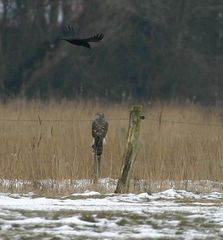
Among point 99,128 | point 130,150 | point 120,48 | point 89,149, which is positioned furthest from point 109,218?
point 120,48

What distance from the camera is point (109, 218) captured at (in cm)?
805

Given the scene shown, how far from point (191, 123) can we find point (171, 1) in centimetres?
1625

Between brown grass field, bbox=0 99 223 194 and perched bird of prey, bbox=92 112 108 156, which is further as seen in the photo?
brown grass field, bbox=0 99 223 194

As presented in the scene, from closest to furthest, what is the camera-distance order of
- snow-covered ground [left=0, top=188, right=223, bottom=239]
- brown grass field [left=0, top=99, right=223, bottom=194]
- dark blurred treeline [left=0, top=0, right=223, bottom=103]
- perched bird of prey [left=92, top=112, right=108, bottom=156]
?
snow-covered ground [left=0, top=188, right=223, bottom=239], perched bird of prey [left=92, top=112, right=108, bottom=156], brown grass field [left=0, top=99, right=223, bottom=194], dark blurred treeline [left=0, top=0, right=223, bottom=103]

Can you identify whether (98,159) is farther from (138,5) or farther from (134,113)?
(138,5)

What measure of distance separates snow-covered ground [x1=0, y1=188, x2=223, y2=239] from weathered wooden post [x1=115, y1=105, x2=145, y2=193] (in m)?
0.58

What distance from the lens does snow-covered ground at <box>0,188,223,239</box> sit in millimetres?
7473

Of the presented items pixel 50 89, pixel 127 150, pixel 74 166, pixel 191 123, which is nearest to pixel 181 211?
pixel 127 150

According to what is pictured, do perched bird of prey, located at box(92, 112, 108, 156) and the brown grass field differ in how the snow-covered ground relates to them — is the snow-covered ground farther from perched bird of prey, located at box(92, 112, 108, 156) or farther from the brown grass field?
the brown grass field

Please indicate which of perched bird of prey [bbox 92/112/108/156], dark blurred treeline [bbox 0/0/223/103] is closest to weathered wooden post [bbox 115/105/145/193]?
perched bird of prey [bbox 92/112/108/156]

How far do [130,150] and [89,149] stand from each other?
2.29 m

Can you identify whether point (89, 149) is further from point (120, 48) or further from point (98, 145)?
point (120, 48)

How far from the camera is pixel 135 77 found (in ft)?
104

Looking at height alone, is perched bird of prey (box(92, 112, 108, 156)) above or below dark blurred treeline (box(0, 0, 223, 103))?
below
